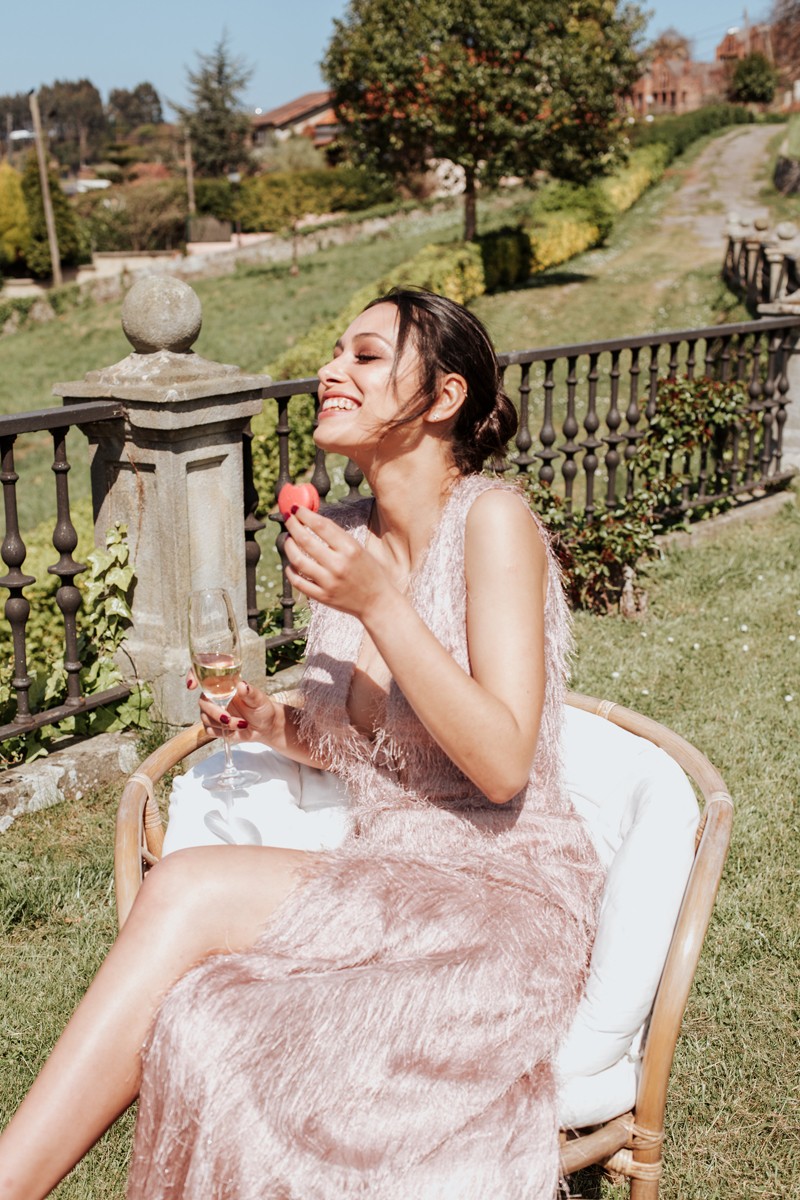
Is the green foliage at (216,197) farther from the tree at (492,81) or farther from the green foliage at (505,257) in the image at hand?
the green foliage at (505,257)

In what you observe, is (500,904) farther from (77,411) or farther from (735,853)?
(77,411)

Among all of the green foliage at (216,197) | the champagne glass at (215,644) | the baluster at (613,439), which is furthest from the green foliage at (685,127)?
the champagne glass at (215,644)

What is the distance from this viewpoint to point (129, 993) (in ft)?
5.29

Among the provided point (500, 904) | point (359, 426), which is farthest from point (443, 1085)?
point (359, 426)

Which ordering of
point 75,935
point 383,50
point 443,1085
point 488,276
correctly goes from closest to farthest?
point 443,1085, point 75,935, point 488,276, point 383,50

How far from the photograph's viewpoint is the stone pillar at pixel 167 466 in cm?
370

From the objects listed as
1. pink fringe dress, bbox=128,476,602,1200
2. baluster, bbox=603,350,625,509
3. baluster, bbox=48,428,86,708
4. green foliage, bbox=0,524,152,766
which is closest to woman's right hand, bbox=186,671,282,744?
pink fringe dress, bbox=128,476,602,1200

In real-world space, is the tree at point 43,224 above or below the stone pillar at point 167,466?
above

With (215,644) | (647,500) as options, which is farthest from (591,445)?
(215,644)

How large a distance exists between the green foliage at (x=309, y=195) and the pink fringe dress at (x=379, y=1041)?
160 feet

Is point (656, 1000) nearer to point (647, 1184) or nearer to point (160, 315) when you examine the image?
point (647, 1184)

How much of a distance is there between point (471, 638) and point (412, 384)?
483 millimetres

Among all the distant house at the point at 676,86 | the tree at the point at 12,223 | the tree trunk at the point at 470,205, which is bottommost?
the tree trunk at the point at 470,205

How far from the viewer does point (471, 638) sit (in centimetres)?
192
